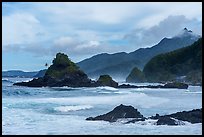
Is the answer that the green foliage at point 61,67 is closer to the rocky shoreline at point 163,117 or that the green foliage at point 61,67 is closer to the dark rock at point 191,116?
the rocky shoreline at point 163,117

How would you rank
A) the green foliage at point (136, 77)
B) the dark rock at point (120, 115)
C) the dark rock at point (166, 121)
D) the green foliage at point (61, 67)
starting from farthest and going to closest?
the green foliage at point (136, 77)
the green foliage at point (61, 67)
the dark rock at point (120, 115)
the dark rock at point (166, 121)

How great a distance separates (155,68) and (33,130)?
72293mm

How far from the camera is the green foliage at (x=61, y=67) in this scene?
163 ft

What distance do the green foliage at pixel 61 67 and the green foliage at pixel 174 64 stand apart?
29.3m

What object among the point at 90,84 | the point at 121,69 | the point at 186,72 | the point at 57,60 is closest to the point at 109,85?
the point at 90,84

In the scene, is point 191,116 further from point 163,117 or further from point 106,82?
point 106,82

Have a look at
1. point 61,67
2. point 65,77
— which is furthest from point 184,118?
point 61,67

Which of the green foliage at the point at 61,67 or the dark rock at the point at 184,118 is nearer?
the dark rock at the point at 184,118

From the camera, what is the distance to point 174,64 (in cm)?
8138

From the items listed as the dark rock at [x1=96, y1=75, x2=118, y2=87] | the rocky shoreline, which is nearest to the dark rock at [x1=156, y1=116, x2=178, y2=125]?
the rocky shoreline

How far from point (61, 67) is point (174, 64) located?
3679 cm

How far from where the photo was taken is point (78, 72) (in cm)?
4944

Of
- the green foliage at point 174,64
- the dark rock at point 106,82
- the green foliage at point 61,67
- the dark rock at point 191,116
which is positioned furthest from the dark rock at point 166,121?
the green foliage at point 174,64

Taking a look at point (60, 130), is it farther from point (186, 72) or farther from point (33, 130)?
point (186, 72)
